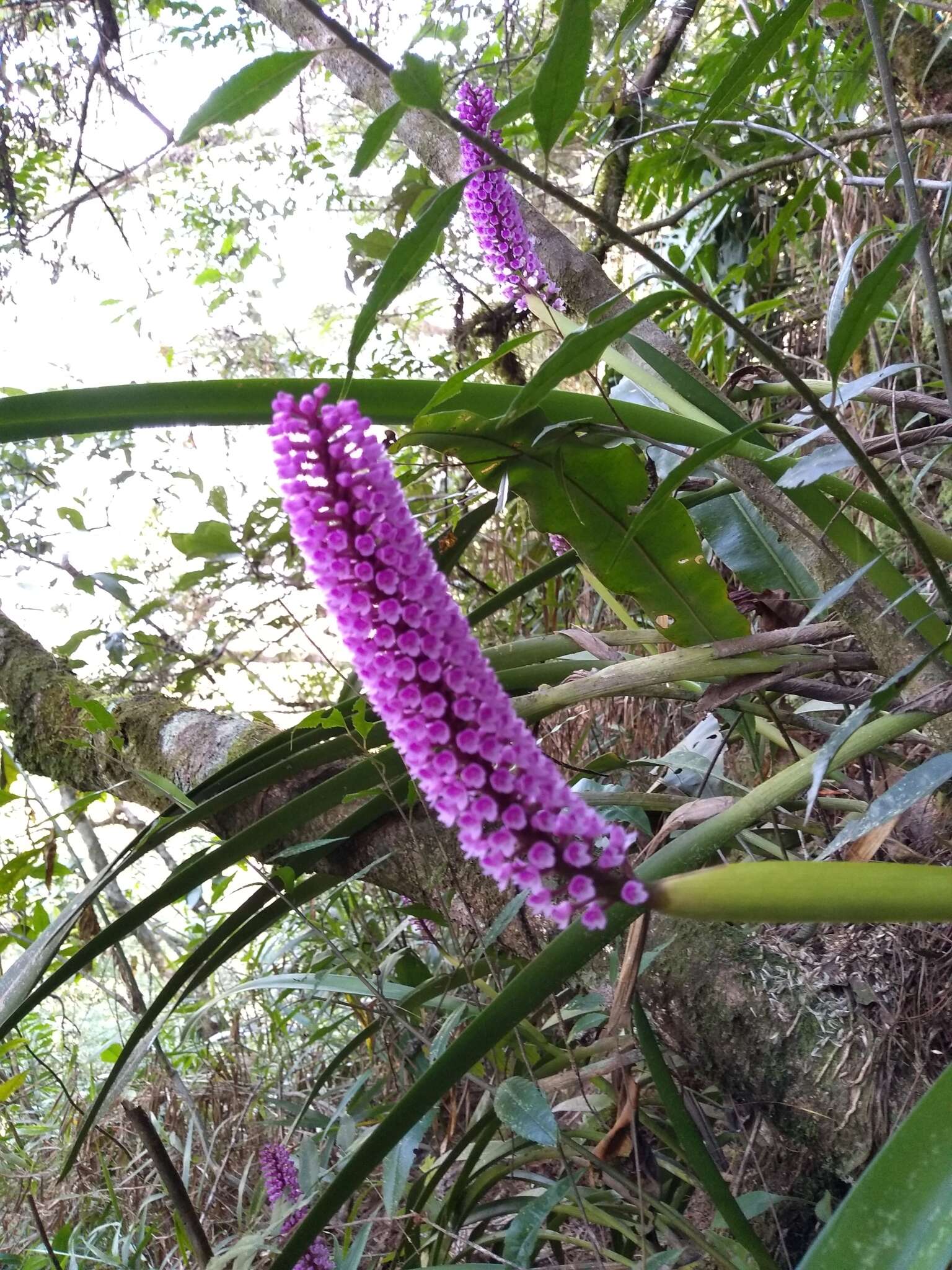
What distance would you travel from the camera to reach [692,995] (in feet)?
3.31

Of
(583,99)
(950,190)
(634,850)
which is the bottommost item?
(634,850)

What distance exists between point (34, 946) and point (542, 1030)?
2.39 ft

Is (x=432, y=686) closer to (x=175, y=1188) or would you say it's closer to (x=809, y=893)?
(x=809, y=893)

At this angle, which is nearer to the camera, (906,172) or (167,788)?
(906,172)

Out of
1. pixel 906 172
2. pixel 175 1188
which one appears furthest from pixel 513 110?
pixel 175 1188

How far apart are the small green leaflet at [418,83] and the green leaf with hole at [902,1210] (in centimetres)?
65

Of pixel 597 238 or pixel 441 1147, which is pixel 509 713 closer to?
pixel 441 1147

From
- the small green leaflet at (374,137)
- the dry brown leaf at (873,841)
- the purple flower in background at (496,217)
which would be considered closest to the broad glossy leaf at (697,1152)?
the dry brown leaf at (873,841)

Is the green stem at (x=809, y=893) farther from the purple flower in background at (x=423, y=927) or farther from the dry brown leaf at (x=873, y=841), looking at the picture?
the purple flower in background at (x=423, y=927)

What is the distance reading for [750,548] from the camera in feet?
3.78

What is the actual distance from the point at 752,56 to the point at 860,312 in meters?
0.23

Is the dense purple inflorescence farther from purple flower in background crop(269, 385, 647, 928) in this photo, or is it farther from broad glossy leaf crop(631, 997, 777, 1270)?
purple flower in background crop(269, 385, 647, 928)

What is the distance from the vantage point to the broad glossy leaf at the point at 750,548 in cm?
112

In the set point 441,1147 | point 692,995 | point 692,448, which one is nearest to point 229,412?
point 692,448
